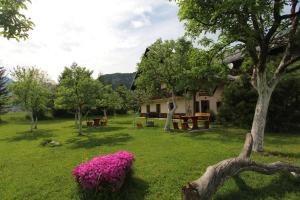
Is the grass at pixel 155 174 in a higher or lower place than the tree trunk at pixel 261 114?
lower

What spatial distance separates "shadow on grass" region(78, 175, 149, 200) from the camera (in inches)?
257

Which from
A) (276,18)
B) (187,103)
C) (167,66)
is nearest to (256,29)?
(276,18)

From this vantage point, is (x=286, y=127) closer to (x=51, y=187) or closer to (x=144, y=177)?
(x=144, y=177)

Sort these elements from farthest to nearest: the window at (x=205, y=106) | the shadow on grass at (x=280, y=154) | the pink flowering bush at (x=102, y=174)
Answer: the window at (x=205, y=106) → the shadow on grass at (x=280, y=154) → the pink flowering bush at (x=102, y=174)

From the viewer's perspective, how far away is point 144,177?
7.82m

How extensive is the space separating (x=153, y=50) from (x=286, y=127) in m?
11.5

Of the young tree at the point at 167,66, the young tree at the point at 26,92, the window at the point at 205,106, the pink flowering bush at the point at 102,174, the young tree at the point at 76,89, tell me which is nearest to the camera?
the pink flowering bush at the point at 102,174

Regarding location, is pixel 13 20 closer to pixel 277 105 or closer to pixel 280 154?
pixel 280 154

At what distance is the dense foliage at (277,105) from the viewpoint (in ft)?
55.1

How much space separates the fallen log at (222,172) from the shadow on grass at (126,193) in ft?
6.85

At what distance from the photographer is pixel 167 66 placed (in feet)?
64.7

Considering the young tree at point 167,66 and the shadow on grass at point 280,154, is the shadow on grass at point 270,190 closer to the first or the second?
the shadow on grass at point 280,154

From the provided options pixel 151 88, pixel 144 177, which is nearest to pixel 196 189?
pixel 144 177

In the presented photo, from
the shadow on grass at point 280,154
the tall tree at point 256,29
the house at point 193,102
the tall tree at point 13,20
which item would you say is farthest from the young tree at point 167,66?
the tall tree at point 13,20
